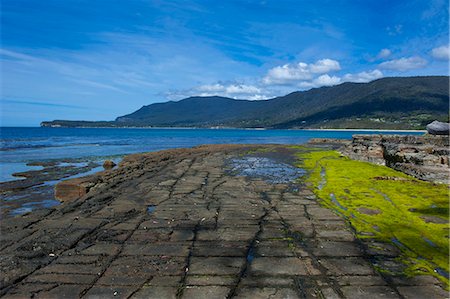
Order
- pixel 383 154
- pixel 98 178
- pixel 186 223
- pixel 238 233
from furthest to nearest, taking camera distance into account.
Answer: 1. pixel 383 154
2. pixel 98 178
3. pixel 186 223
4. pixel 238 233

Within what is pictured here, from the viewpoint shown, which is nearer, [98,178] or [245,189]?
[245,189]

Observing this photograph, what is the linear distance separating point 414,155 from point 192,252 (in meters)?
13.0

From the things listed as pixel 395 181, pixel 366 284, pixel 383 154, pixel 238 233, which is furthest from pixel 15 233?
pixel 383 154

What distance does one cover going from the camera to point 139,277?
477 cm

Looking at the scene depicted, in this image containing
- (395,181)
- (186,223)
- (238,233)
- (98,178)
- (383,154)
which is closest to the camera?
(238,233)

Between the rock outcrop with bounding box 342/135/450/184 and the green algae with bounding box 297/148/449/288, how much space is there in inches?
23.4

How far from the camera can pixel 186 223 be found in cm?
735

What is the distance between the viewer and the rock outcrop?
1271cm

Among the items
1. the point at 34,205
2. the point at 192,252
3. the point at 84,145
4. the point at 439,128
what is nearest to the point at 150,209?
the point at 192,252

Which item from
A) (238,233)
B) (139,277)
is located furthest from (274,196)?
(139,277)

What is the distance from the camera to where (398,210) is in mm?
8422

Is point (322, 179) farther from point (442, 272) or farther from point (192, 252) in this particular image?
point (192, 252)

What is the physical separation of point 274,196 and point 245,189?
1.37m

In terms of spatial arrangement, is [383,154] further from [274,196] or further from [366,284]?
[366,284]
